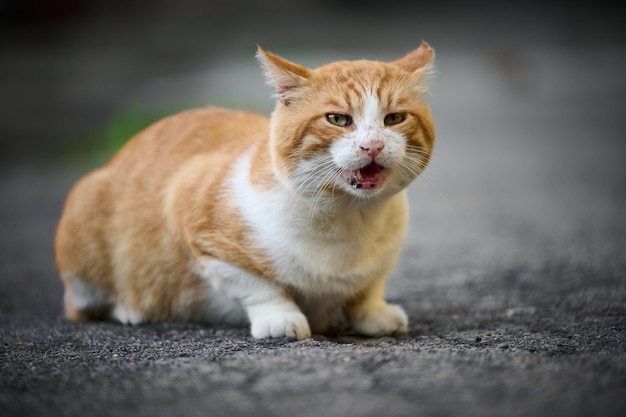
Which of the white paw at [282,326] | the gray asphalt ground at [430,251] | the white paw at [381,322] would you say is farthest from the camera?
the white paw at [381,322]

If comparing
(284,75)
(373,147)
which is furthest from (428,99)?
(373,147)

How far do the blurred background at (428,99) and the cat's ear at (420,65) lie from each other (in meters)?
0.39

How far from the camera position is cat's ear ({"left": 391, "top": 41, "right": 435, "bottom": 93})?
9.00 ft

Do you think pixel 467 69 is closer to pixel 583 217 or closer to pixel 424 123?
pixel 583 217

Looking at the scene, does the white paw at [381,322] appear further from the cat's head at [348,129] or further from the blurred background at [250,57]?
the blurred background at [250,57]

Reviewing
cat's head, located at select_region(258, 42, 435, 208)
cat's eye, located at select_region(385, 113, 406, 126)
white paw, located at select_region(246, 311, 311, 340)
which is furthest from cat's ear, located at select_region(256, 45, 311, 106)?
white paw, located at select_region(246, 311, 311, 340)

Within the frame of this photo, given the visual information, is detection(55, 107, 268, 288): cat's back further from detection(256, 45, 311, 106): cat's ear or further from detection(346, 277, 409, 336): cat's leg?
detection(346, 277, 409, 336): cat's leg

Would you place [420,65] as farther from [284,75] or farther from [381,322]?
[381,322]

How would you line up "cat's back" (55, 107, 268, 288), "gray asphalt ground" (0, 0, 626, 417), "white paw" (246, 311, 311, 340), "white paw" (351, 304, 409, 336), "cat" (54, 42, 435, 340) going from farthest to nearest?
"cat's back" (55, 107, 268, 288) → "white paw" (351, 304, 409, 336) → "white paw" (246, 311, 311, 340) → "cat" (54, 42, 435, 340) → "gray asphalt ground" (0, 0, 626, 417)

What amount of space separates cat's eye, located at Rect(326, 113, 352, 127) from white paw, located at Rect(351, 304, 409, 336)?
2.73 feet

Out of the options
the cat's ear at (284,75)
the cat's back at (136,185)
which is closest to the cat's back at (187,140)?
the cat's back at (136,185)

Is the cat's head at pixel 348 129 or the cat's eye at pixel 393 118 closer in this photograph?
the cat's head at pixel 348 129

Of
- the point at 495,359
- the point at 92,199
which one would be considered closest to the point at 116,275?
the point at 92,199

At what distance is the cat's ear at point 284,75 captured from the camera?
2.64 meters
